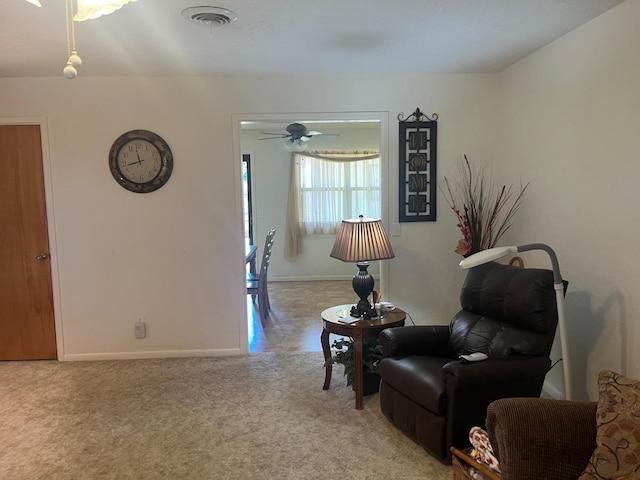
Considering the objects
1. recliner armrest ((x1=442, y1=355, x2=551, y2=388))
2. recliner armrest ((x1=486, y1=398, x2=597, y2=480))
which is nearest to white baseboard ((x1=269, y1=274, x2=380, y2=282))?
recliner armrest ((x1=442, y1=355, x2=551, y2=388))

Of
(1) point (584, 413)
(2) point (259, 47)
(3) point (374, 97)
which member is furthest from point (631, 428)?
(3) point (374, 97)

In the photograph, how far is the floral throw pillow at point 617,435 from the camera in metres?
1.44

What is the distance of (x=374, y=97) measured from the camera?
3770 mm

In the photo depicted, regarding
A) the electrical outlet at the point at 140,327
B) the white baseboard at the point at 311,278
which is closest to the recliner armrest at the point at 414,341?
the electrical outlet at the point at 140,327

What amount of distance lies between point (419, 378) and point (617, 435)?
107 cm

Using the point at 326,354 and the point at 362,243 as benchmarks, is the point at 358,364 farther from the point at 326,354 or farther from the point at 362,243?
the point at 362,243

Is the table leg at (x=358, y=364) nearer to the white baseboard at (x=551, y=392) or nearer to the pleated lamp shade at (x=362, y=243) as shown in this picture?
the pleated lamp shade at (x=362, y=243)

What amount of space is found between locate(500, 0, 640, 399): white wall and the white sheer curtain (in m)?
3.79

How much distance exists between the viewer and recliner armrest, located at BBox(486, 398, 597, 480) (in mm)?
1609

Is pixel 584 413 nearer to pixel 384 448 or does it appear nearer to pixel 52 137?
pixel 384 448

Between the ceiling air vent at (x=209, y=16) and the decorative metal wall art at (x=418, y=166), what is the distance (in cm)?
179

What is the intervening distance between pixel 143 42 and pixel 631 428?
303 centimetres

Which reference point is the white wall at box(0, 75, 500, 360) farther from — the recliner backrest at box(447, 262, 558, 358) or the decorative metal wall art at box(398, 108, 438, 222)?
the recliner backrest at box(447, 262, 558, 358)

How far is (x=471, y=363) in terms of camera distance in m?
2.31
